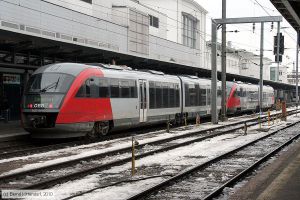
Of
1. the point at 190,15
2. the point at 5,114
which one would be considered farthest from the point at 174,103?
the point at 190,15

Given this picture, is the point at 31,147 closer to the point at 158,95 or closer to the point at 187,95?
the point at 158,95

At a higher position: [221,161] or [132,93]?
[132,93]

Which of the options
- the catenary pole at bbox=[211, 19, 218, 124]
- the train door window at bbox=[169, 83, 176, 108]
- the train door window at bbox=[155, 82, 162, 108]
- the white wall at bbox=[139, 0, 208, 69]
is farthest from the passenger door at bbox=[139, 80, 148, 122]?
the white wall at bbox=[139, 0, 208, 69]

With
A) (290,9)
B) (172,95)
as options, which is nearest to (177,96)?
(172,95)

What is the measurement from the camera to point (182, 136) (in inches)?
760

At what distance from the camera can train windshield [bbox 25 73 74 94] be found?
51.5ft

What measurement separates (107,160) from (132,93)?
762 centimetres

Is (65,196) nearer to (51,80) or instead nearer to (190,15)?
(51,80)

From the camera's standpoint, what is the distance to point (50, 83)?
15945 mm

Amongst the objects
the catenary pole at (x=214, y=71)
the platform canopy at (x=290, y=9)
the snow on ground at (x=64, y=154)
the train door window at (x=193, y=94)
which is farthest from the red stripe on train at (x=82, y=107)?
the catenary pole at (x=214, y=71)

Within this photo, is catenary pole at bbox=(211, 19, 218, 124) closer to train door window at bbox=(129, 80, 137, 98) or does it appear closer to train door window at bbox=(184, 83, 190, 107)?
train door window at bbox=(184, 83, 190, 107)

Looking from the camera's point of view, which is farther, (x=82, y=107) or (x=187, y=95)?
(x=187, y=95)

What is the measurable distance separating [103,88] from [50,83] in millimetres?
2330

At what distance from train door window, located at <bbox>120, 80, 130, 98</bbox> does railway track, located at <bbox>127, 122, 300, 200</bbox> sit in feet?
19.4
